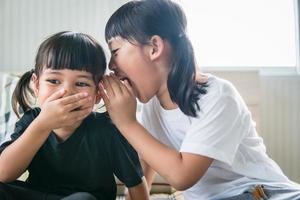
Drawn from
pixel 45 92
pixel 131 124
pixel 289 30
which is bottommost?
pixel 289 30

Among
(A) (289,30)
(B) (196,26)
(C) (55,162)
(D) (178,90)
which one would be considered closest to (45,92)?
(C) (55,162)

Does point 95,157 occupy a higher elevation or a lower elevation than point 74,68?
lower

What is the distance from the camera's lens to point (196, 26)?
90.3 inches

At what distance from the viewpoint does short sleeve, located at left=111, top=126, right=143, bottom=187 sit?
3.15 ft

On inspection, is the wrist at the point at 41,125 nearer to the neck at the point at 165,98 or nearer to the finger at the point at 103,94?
the finger at the point at 103,94

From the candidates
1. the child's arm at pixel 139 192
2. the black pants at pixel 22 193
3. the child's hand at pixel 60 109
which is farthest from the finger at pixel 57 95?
the child's arm at pixel 139 192

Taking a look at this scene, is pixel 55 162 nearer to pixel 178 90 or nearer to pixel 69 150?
pixel 69 150

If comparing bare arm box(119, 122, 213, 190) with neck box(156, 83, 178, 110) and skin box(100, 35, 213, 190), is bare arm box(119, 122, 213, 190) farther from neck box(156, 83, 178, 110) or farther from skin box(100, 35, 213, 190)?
neck box(156, 83, 178, 110)

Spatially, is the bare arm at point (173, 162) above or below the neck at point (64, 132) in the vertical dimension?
below

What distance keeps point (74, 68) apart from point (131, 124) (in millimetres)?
206

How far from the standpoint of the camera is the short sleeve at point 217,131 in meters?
0.83

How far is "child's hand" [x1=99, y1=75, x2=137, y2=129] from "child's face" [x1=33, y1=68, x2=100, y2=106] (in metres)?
0.04

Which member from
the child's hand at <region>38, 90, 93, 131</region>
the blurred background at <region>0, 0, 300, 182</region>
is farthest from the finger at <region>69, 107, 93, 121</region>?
the blurred background at <region>0, 0, 300, 182</region>

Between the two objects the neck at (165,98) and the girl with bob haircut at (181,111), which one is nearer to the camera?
the girl with bob haircut at (181,111)
